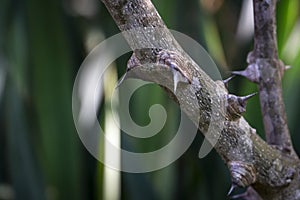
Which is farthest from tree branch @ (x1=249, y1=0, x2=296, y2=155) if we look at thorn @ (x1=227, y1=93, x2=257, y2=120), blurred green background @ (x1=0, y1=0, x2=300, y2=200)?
blurred green background @ (x1=0, y1=0, x2=300, y2=200)

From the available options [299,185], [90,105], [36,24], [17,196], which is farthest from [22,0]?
[299,185]

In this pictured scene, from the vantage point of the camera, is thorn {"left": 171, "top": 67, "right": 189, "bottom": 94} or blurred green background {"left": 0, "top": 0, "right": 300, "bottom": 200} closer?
thorn {"left": 171, "top": 67, "right": 189, "bottom": 94}

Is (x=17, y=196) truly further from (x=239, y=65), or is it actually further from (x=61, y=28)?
(x=239, y=65)

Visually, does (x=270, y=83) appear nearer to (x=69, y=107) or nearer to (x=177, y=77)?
(x=177, y=77)

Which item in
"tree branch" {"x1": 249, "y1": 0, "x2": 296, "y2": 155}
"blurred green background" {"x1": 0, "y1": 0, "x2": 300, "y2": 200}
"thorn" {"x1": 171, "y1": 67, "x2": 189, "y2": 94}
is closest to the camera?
"thorn" {"x1": 171, "y1": 67, "x2": 189, "y2": 94}

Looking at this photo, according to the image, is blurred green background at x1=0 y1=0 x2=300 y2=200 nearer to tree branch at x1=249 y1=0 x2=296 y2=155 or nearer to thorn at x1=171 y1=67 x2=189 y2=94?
tree branch at x1=249 y1=0 x2=296 y2=155

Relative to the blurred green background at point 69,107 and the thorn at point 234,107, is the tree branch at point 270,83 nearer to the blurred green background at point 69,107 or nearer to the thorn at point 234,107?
Answer: the thorn at point 234,107
